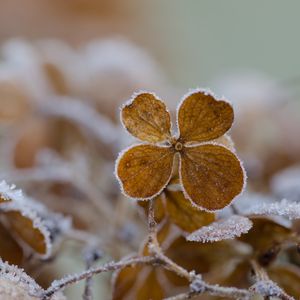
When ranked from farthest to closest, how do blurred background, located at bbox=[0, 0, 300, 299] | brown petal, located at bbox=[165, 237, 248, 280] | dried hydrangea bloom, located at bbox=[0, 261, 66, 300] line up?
blurred background, located at bbox=[0, 0, 300, 299] → brown petal, located at bbox=[165, 237, 248, 280] → dried hydrangea bloom, located at bbox=[0, 261, 66, 300]

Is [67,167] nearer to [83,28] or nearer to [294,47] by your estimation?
[83,28]

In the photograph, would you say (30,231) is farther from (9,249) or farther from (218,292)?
(218,292)

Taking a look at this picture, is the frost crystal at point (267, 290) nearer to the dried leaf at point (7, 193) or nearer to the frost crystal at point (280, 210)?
the frost crystal at point (280, 210)

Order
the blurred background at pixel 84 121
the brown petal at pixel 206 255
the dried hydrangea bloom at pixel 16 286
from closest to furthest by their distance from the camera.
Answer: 1. the dried hydrangea bloom at pixel 16 286
2. the brown petal at pixel 206 255
3. the blurred background at pixel 84 121

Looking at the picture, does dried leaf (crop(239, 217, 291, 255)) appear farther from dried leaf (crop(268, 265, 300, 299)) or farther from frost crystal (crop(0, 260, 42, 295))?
frost crystal (crop(0, 260, 42, 295))

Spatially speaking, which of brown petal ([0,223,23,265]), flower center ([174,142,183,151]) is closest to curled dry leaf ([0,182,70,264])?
brown petal ([0,223,23,265])

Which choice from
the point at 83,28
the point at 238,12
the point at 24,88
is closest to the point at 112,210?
the point at 24,88

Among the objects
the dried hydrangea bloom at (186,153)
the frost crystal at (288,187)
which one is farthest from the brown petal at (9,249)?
the frost crystal at (288,187)

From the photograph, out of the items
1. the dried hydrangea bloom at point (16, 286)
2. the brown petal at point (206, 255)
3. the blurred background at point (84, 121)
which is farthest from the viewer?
the blurred background at point (84, 121)

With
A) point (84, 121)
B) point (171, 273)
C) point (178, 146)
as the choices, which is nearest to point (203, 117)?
point (178, 146)
